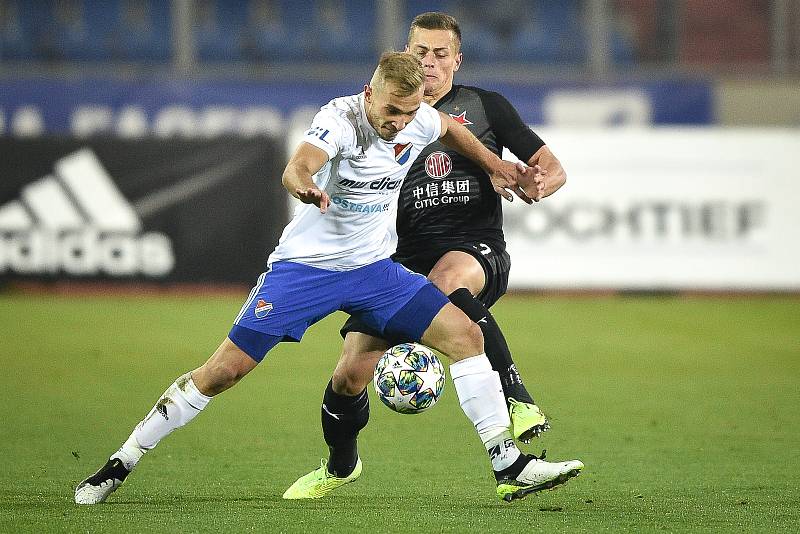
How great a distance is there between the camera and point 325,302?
219 inches

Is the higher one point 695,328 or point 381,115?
point 381,115

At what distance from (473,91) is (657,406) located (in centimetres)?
286

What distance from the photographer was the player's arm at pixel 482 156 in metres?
5.89

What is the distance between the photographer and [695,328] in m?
13.0

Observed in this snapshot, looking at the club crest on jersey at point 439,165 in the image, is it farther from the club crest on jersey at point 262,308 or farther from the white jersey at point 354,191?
the club crest on jersey at point 262,308

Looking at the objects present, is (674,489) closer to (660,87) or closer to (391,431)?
(391,431)

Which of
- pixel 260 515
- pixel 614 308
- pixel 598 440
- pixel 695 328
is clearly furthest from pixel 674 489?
pixel 614 308

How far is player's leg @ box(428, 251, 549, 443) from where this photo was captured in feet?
19.4

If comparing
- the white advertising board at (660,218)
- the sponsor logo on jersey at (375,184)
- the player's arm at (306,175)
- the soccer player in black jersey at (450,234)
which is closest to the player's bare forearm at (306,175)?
the player's arm at (306,175)

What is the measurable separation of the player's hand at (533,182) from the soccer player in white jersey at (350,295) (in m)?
0.60

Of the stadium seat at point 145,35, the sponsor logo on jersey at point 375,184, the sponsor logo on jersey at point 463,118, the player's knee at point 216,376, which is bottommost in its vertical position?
the player's knee at point 216,376

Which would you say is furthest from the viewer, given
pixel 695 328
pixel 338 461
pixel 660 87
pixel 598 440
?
pixel 660 87

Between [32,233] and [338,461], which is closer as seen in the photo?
[338,461]

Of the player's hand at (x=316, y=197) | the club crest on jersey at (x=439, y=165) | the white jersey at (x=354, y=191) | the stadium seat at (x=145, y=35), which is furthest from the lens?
the stadium seat at (x=145, y=35)
